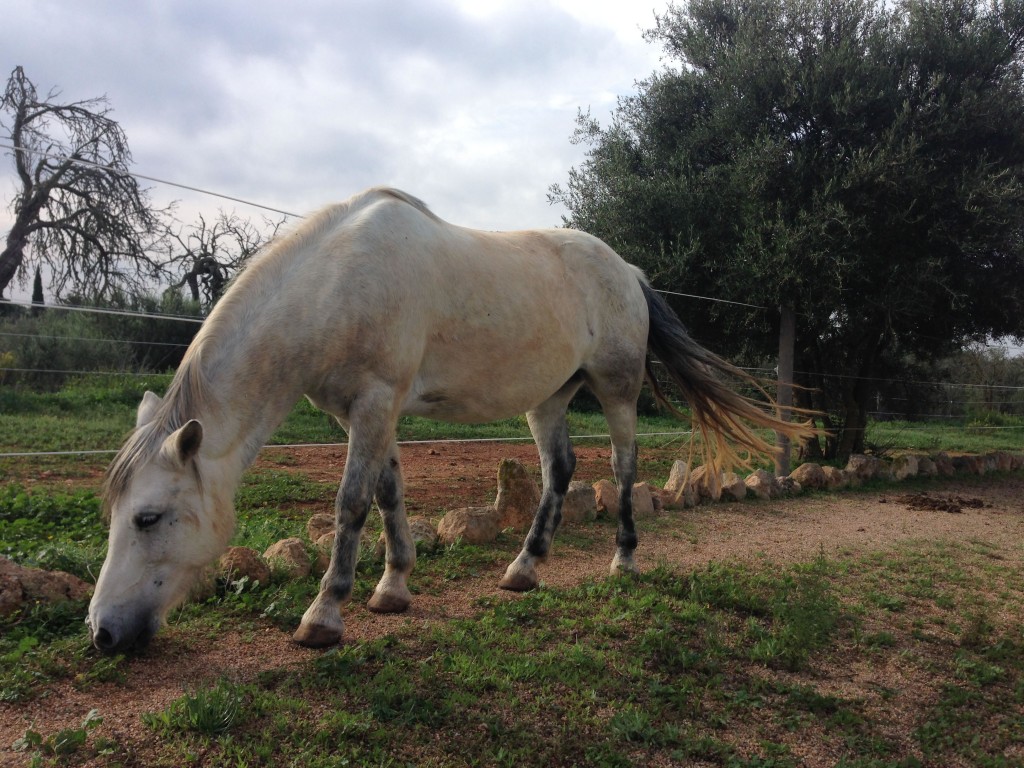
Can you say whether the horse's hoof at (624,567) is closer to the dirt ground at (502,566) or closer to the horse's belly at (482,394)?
the dirt ground at (502,566)

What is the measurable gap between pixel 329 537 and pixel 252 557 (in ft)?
1.96

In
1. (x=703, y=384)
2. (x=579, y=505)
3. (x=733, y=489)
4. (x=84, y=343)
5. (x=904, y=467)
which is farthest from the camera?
(x=904, y=467)

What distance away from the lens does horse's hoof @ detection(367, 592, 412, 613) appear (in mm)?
3471

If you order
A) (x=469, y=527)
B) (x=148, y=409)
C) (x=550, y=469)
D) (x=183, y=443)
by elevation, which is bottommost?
(x=469, y=527)

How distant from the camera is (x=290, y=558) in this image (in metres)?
3.81

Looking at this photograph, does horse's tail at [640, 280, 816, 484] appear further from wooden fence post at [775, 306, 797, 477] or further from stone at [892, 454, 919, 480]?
stone at [892, 454, 919, 480]

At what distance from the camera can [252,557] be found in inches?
145

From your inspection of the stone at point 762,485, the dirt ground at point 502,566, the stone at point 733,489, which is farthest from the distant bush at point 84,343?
the stone at point 762,485

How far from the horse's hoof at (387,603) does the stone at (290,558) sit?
0.52m

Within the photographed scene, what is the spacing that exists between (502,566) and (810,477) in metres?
4.98

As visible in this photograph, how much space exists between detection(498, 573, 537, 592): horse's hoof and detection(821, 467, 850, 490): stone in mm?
5454

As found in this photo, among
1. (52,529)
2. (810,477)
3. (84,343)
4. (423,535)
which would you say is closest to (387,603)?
(423,535)

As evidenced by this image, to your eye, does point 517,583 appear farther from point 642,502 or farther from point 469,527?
point 642,502

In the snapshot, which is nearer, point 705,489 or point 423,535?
point 423,535
